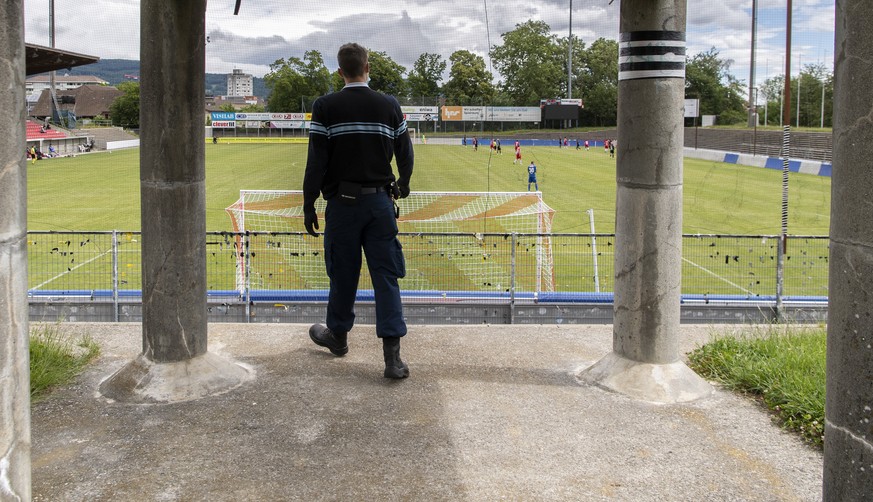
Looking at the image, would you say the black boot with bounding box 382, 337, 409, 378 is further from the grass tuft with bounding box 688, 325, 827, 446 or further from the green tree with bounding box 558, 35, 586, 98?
the green tree with bounding box 558, 35, 586, 98

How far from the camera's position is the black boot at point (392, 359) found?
18.4 feet

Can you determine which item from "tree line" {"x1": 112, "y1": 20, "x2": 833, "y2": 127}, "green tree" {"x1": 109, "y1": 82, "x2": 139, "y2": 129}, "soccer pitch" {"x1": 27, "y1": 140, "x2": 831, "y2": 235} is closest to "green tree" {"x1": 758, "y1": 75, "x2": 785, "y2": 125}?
"soccer pitch" {"x1": 27, "y1": 140, "x2": 831, "y2": 235}

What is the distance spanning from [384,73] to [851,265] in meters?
10.0

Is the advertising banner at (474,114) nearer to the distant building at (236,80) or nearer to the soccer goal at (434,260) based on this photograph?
the soccer goal at (434,260)

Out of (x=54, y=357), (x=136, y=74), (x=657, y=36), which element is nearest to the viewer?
(x=657, y=36)

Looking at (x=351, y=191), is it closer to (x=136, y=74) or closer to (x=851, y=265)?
(x=851, y=265)

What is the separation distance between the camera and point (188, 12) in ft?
17.2

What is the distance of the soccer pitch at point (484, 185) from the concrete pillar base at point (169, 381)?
44.9 feet

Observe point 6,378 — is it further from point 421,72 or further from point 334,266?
point 421,72

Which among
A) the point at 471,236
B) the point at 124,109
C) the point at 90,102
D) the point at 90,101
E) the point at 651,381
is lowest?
the point at 651,381

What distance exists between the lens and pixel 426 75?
15.1 meters

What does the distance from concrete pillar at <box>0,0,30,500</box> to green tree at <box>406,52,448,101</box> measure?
38.8ft

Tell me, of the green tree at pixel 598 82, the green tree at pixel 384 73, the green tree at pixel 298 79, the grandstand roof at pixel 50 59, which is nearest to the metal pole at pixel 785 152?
the green tree at pixel 384 73

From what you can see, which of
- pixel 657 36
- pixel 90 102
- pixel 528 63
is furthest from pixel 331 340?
pixel 90 102
